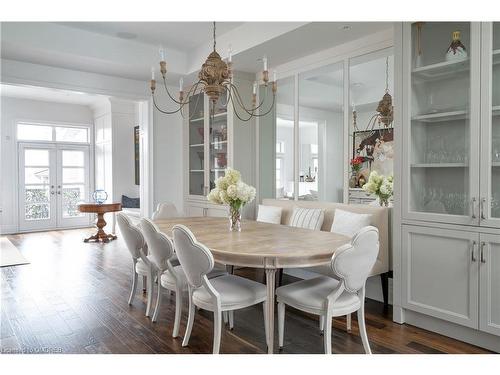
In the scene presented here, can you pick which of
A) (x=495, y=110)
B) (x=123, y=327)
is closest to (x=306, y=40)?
(x=495, y=110)

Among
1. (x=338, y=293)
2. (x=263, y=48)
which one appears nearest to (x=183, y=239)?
(x=338, y=293)

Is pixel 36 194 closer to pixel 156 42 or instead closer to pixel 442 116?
pixel 156 42

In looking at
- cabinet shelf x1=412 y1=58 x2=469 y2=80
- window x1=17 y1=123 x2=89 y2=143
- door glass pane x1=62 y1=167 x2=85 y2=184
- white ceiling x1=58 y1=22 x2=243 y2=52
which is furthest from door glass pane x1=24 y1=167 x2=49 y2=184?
cabinet shelf x1=412 y1=58 x2=469 y2=80

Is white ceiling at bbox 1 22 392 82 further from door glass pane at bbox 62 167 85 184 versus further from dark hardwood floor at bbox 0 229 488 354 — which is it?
door glass pane at bbox 62 167 85 184

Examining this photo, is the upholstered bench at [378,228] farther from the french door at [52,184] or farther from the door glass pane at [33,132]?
the door glass pane at [33,132]

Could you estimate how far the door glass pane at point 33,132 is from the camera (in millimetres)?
8195

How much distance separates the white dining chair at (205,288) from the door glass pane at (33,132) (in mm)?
7443

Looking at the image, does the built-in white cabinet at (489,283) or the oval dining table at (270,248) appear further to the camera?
the built-in white cabinet at (489,283)

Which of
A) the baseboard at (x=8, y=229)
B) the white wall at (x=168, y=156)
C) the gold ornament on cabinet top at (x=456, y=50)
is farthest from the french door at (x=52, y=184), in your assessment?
the gold ornament on cabinet top at (x=456, y=50)

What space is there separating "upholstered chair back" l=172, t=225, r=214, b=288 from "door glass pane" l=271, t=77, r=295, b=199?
98.9 inches

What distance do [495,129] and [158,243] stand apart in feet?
8.01

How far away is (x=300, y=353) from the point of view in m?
2.51
